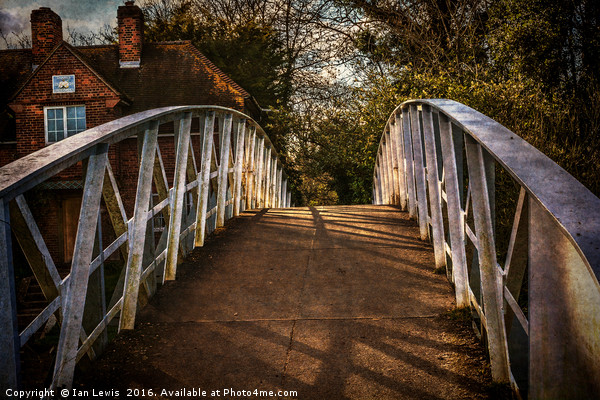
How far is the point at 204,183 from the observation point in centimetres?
470

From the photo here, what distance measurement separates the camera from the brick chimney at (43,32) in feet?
62.4

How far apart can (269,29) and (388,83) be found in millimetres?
11441

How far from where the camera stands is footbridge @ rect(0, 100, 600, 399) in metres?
1.63

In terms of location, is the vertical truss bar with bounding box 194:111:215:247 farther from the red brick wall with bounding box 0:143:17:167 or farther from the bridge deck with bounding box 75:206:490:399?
the red brick wall with bounding box 0:143:17:167

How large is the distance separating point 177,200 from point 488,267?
2487mm

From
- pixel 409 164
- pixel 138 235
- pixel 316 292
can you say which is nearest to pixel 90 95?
pixel 409 164

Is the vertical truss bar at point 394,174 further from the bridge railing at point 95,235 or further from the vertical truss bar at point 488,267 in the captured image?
the vertical truss bar at point 488,267

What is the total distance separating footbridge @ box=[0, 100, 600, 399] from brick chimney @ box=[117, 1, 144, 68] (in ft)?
54.8

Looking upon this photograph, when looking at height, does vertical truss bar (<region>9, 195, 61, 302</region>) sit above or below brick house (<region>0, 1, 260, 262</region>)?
below

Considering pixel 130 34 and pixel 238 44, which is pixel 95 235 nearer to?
Result: pixel 130 34

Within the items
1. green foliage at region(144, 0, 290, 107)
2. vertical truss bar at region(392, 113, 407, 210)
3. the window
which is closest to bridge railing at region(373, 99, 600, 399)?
vertical truss bar at region(392, 113, 407, 210)

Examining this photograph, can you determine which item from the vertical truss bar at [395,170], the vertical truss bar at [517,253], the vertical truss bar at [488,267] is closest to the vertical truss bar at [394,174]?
the vertical truss bar at [395,170]

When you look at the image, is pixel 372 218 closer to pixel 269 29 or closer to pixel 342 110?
pixel 342 110

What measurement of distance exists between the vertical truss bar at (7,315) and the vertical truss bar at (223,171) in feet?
12.0
